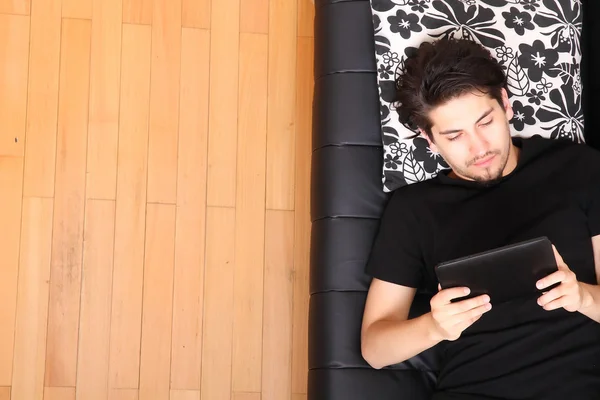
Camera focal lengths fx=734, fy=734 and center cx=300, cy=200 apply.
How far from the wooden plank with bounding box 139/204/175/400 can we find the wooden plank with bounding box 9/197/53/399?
28 centimetres

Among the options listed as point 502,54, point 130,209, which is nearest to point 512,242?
point 502,54

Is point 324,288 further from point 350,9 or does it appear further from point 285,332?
point 350,9

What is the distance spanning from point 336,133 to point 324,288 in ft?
1.33

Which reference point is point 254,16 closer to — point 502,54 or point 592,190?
point 502,54

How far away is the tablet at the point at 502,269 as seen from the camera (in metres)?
1.41

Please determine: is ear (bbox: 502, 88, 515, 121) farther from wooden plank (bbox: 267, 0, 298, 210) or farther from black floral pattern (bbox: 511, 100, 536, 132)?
wooden plank (bbox: 267, 0, 298, 210)

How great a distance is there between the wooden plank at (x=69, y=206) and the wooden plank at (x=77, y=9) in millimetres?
20

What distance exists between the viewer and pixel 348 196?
6.21 feet

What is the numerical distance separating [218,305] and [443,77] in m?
0.97

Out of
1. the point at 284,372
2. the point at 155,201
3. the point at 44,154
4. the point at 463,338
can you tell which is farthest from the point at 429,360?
the point at 44,154

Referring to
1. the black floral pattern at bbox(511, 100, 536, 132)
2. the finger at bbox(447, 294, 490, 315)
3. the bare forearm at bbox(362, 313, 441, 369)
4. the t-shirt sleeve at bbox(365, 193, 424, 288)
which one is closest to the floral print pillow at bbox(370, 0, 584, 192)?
the black floral pattern at bbox(511, 100, 536, 132)

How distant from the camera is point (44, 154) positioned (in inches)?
86.7

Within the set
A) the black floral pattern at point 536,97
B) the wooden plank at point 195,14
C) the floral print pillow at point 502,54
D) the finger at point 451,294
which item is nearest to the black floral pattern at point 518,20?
the floral print pillow at point 502,54

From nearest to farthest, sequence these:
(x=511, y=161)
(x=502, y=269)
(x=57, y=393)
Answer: (x=502, y=269), (x=511, y=161), (x=57, y=393)
